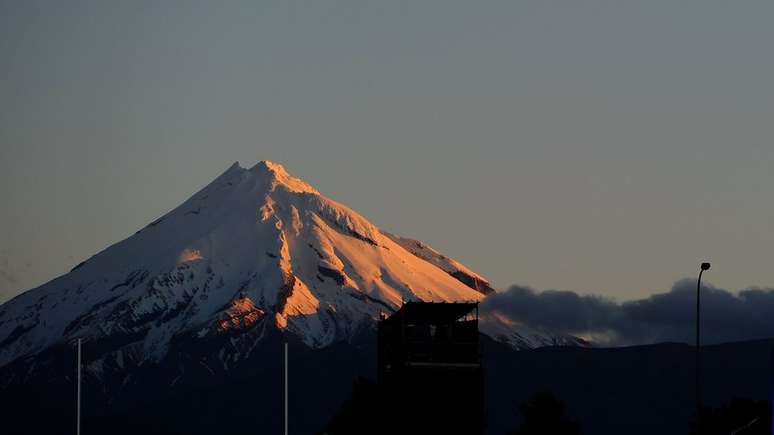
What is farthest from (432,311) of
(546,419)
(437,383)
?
(546,419)

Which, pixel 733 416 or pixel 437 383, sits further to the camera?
pixel 733 416

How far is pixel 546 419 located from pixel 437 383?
12407 mm

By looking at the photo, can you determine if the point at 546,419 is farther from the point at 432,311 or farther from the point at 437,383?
the point at 437,383

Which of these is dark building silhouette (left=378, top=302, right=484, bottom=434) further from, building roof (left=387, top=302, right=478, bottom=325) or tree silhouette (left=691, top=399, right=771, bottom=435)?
tree silhouette (left=691, top=399, right=771, bottom=435)

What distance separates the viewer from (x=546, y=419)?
460ft

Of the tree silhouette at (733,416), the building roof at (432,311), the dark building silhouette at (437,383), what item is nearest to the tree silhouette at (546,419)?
the dark building silhouette at (437,383)

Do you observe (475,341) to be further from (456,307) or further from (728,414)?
(728,414)

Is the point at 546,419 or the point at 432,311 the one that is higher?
the point at 432,311

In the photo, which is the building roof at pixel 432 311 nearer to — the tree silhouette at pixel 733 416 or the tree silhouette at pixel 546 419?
the tree silhouette at pixel 546 419

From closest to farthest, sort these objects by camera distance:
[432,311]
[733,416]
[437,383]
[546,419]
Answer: [437,383]
[432,311]
[546,419]
[733,416]

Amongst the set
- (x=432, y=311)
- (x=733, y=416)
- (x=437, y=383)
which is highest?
(x=432, y=311)

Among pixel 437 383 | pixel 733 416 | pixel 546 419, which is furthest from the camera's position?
pixel 733 416

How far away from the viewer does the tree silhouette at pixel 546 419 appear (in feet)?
453

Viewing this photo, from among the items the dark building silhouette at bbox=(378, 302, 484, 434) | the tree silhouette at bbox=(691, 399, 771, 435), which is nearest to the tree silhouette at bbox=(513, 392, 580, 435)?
the dark building silhouette at bbox=(378, 302, 484, 434)
